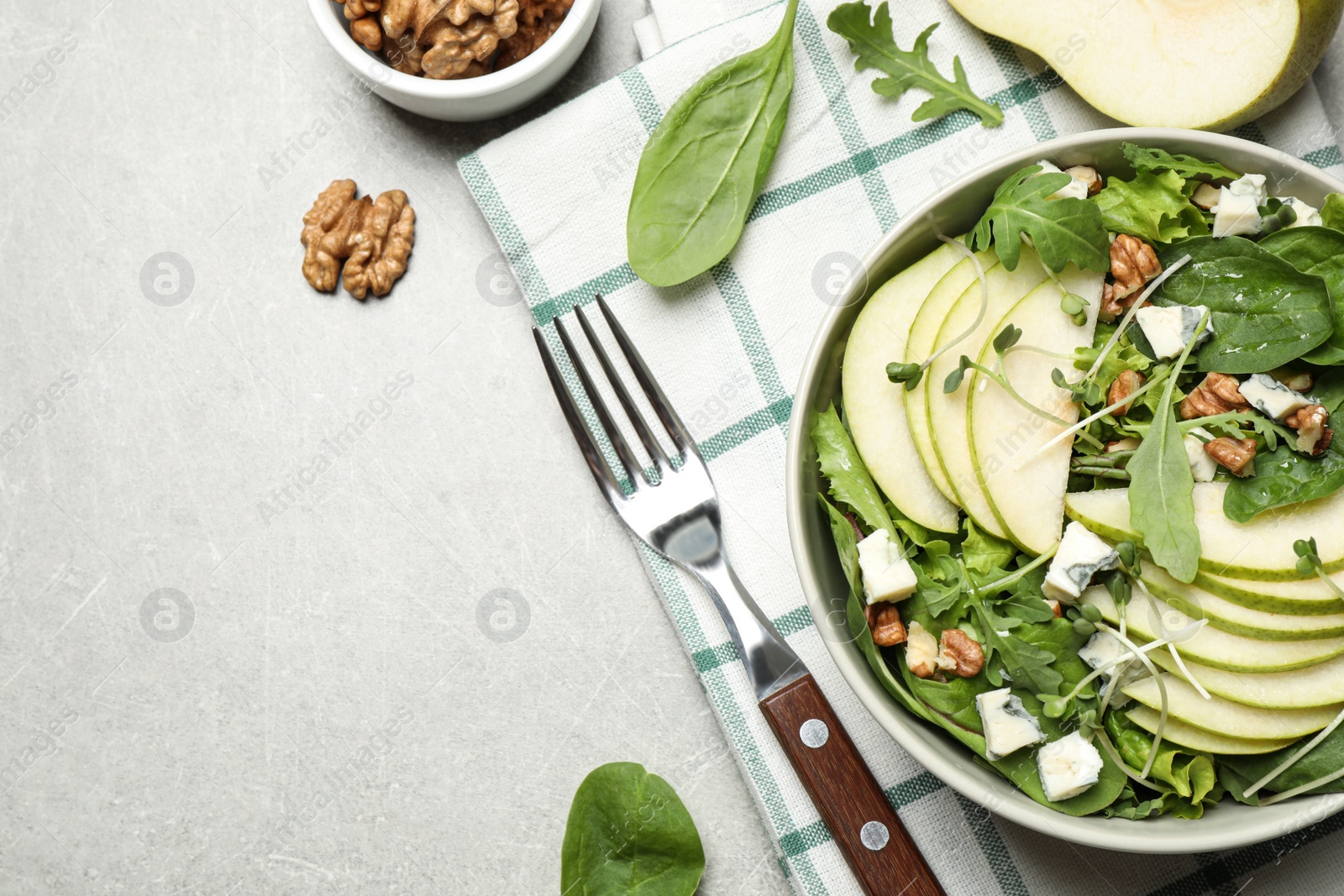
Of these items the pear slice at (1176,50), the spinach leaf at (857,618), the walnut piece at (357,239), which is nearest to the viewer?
the spinach leaf at (857,618)

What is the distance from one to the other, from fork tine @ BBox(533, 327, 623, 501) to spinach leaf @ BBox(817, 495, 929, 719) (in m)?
0.44

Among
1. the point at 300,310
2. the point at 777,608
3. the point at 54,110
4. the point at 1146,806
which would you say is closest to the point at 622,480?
the point at 777,608

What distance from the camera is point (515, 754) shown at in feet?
5.84

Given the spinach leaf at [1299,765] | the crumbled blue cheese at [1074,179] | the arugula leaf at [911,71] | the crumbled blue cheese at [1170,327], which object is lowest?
the spinach leaf at [1299,765]

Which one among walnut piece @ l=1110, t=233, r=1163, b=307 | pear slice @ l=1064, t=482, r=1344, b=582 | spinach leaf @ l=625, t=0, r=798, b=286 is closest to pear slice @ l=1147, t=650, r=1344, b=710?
pear slice @ l=1064, t=482, r=1344, b=582

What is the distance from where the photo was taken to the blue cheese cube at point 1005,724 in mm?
1277

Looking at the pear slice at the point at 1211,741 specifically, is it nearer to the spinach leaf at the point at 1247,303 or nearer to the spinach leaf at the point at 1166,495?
the spinach leaf at the point at 1166,495

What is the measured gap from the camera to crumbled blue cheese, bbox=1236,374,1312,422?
4.23 feet

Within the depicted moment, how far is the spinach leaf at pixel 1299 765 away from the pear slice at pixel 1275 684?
59 mm

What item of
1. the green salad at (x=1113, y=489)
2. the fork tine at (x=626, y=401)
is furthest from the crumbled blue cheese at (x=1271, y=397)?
the fork tine at (x=626, y=401)

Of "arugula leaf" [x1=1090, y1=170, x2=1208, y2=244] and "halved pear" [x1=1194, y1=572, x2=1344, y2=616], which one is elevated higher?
"arugula leaf" [x1=1090, y1=170, x2=1208, y2=244]

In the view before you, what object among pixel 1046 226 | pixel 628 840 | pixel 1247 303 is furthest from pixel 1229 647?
pixel 628 840

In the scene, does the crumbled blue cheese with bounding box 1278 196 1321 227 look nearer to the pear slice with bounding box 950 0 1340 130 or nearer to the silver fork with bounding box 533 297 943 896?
the pear slice with bounding box 950 0 1340 130

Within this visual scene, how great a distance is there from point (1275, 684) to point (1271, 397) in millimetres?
391
